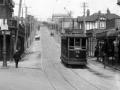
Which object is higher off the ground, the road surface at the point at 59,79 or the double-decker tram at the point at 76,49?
the double-decker tram at the point at 76,49

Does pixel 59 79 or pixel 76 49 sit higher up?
pixel 76 49

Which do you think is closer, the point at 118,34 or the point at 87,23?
the point at 118,34

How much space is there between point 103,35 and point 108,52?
3.37 meters

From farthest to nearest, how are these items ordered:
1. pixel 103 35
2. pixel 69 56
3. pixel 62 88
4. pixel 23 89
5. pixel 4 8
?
pixel 4 8
pixel 103 35
pixel 69 56
pixel 62 88
pixel 23 89

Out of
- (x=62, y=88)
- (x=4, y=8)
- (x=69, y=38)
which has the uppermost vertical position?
(x=4, y=8)

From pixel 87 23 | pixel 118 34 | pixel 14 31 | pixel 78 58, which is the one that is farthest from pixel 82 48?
pixel 87 23

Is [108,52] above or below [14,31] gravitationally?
below

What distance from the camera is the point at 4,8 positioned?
43.9 meters

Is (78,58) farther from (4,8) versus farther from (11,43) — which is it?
(4,8)

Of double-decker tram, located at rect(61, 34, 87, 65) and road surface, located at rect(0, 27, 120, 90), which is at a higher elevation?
double-decker tram, located at rect(61, 34, 87, 65)

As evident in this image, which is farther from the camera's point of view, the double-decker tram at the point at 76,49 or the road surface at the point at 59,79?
the double-decker tram at the point at 76,49

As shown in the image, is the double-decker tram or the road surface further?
the double-decker tram

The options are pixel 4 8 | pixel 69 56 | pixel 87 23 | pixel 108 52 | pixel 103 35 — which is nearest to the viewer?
pixel 69 56

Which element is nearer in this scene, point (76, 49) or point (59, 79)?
point (59, 79)
